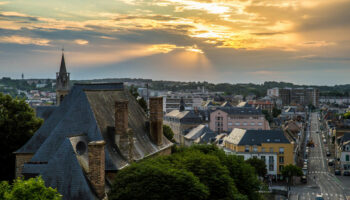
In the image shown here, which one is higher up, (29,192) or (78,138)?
(78,138)

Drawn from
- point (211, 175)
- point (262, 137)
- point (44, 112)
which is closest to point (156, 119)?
point (211, 175)

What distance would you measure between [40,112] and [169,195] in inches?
1294

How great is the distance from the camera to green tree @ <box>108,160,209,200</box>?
80.6 ft

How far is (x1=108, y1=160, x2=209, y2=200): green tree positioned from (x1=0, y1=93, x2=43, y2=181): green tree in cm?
2011

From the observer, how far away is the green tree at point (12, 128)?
A: 41.4 metres

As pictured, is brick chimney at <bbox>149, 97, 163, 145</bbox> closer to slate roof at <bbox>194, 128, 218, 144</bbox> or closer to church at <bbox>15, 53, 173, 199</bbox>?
church at <bbox>15, 53, 173, 199</bbox>

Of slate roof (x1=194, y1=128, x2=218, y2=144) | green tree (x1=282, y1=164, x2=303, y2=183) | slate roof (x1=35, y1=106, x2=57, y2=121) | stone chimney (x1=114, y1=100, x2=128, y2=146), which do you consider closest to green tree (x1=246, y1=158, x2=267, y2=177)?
green tree (x1=282, y1=164, x2=303, y2=183)

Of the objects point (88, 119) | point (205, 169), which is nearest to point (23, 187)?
point (88, 119)

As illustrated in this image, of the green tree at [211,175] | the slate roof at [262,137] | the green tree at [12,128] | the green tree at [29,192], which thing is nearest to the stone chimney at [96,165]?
the green tree at [29,192]

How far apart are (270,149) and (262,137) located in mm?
2685

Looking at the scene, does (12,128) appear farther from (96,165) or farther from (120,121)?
(96,165)

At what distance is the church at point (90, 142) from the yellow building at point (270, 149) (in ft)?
150

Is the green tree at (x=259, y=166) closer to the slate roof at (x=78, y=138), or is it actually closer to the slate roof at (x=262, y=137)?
the slate roof at (x=262, y=137)

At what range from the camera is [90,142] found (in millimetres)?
25094
